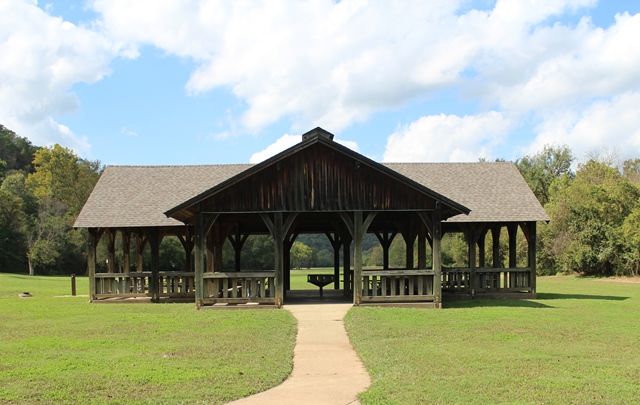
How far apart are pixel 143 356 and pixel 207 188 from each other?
1501cm

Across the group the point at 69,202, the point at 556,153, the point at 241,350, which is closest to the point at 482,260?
the point at 241,350

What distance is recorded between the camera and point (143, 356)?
436 inches

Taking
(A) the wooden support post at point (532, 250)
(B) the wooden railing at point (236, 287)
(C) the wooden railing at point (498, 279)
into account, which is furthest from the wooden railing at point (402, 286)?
(A) the wooden support post at point (532, 250)

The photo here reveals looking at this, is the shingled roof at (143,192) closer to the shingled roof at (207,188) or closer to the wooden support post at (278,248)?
the shingled roof at (207,188)

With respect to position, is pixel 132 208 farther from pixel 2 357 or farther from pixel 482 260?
pixel 482 260

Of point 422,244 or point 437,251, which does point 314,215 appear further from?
point 437,251

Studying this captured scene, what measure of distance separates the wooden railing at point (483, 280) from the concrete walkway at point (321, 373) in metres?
8.89

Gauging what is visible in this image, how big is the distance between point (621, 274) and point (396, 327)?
117 feet

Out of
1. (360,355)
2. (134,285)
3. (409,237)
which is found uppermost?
(409,237)

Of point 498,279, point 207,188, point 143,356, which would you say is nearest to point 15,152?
point 207,188

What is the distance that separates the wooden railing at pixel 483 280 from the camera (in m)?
23.5

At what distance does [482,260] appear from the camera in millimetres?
27938

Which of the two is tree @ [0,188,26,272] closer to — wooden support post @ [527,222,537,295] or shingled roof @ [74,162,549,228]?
shingled roof @ [74,162,549,228]

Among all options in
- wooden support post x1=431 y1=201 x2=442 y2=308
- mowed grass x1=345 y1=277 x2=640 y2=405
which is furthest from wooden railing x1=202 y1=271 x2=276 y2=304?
wooden support post x1=431 y1=201 x2=442 y2=308
